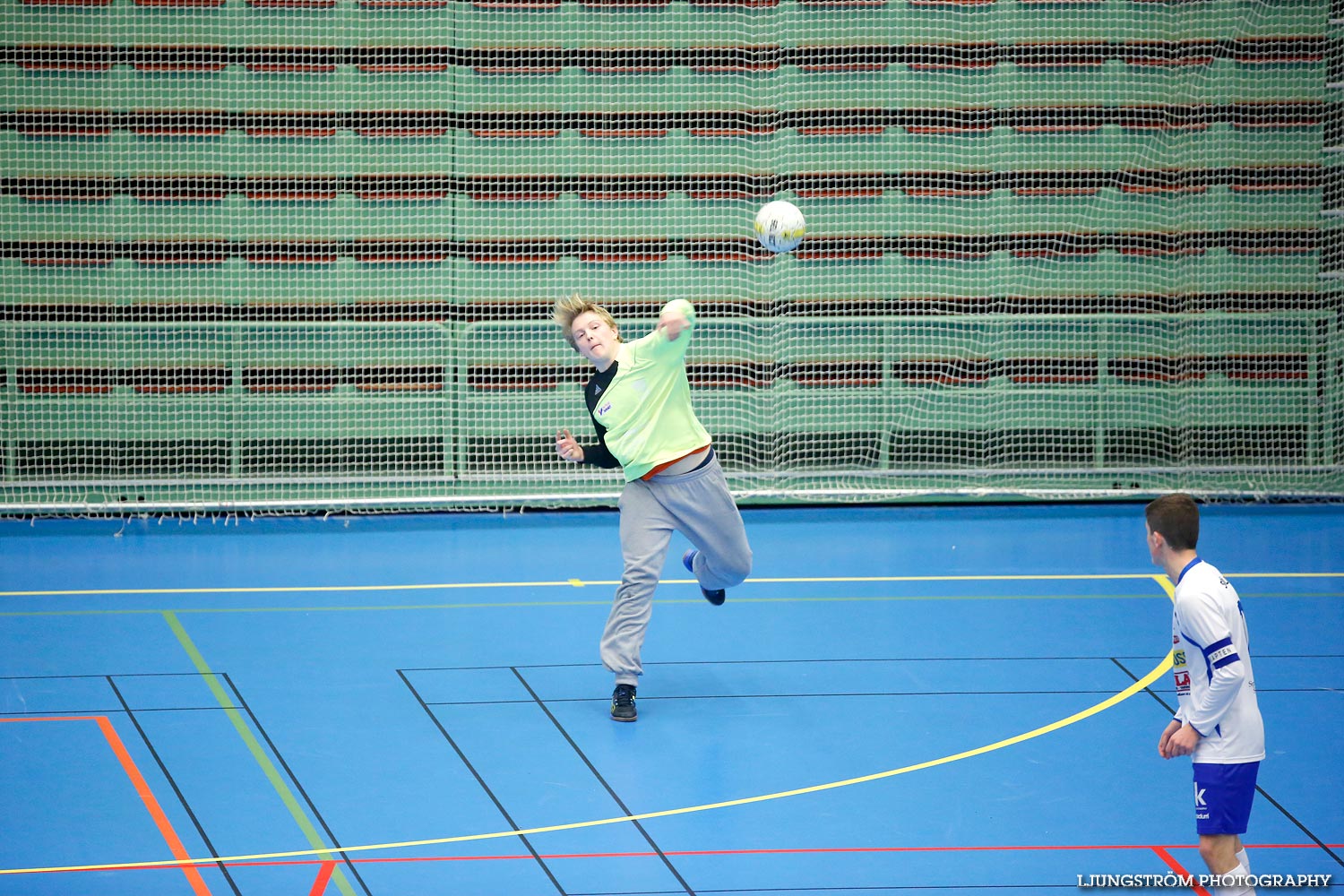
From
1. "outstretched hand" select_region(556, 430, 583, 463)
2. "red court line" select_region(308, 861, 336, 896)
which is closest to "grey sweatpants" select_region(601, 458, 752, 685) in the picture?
"outstretched hand" select_region(556, 430, 583, 463)

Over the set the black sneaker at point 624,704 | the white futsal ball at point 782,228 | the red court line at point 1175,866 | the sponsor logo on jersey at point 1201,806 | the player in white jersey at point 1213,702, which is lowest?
the red court line at point 1175,866

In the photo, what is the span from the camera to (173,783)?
4.70m

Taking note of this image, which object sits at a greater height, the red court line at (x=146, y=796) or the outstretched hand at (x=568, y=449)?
the outstretched hand at (x=568, y=449)

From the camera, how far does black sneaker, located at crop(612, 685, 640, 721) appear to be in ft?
17.5

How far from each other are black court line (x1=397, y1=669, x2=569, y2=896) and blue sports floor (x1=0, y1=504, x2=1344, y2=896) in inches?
0.5

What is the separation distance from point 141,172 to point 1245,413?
9.26 meters

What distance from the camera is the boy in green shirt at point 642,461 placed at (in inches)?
209

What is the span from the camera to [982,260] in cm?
1116

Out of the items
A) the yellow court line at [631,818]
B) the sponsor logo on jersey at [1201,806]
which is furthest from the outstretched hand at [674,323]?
the sponsor logo on jersey at [1201,806]

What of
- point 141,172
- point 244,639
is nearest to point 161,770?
point 244,639

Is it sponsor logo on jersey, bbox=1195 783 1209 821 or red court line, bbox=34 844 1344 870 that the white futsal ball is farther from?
sponsor logo on jersey, bbox=1195 783 1209 821

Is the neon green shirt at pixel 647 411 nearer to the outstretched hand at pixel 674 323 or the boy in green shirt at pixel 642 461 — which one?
the boy in green shirt at pixel 642 461

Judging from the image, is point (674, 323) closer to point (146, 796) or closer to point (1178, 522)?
point (1178, 522)

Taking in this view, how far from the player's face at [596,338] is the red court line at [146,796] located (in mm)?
2310
